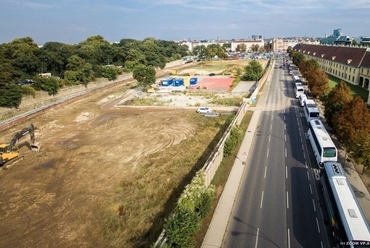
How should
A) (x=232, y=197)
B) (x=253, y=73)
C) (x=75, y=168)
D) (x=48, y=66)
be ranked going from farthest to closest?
(x=48, y=66)
(x=253, y=73)
(x=75, y=168)
(x=232, y=197)

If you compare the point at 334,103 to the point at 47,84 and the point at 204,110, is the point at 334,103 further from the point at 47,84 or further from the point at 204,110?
the point at 47,84

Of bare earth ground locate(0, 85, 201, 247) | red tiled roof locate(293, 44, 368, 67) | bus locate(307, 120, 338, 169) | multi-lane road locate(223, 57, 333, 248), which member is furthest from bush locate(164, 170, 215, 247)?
red tiled roof locate(293, 44, 368, 67)

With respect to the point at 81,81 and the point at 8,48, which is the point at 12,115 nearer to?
the point at 81,81

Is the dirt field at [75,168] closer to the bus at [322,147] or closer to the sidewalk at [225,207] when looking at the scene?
the sidewalk at [225,207]

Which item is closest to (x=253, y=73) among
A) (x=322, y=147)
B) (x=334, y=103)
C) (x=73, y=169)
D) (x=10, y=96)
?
(x=334, y=103)

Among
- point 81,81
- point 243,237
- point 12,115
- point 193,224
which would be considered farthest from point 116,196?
point 81,81

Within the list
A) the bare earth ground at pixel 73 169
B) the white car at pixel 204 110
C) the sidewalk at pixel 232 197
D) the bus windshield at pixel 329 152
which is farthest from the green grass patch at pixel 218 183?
the white car at pixel 204 110
